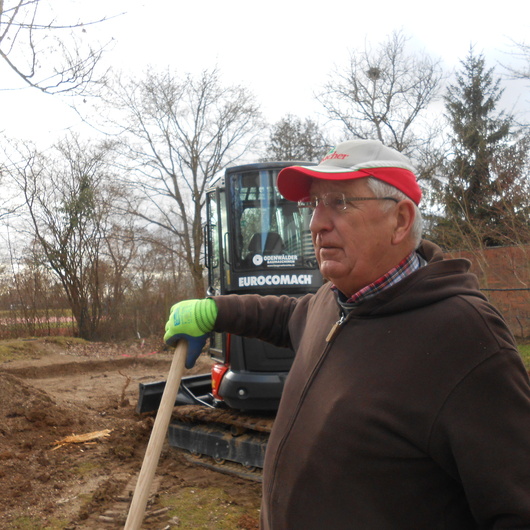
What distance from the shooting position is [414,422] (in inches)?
56.8

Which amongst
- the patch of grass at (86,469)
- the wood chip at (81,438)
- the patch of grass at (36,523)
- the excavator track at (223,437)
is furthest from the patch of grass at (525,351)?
the patch of grass at (36,523)

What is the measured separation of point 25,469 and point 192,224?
70.8 feet

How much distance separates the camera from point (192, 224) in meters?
27.0

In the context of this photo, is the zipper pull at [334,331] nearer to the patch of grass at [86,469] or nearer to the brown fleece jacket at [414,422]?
the brown fleece jacket at [414,422]

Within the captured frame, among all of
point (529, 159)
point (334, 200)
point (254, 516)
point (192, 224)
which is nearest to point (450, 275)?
point (334, 200)

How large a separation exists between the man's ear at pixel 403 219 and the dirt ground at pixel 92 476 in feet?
11.8

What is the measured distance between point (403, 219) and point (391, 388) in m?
0.57

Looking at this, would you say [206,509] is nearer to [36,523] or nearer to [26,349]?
[36,523]

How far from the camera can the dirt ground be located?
475 cm

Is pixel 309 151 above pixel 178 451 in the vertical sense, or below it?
above

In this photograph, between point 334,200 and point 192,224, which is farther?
point 192,224

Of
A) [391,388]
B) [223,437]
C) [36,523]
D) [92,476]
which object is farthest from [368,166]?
[92,476]

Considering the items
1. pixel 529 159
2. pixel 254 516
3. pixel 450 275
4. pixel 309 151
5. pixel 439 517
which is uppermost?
pixel 309 151

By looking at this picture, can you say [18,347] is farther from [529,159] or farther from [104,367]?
[529,159]
